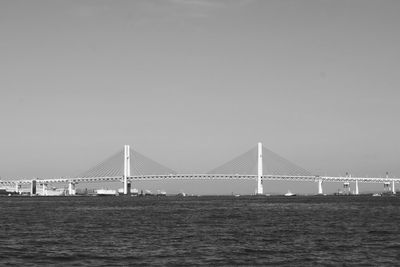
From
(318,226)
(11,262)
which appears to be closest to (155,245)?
(11,262)

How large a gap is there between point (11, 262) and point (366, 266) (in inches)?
579

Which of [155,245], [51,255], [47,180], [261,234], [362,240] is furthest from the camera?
[47,180]

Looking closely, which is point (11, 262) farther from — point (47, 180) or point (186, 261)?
point (47, 180)

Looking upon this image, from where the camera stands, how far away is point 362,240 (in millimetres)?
35406

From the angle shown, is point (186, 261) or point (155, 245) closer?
point (186, 261)

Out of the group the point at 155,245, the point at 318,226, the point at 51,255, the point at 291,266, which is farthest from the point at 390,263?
the point at 318,226

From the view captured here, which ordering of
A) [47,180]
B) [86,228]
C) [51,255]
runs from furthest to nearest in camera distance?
[47,180]
[86,228]
[51,255]

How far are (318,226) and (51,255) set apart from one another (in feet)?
74.1

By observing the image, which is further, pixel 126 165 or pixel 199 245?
pixel 126 165

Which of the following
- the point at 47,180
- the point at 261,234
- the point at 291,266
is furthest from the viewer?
the point at 47,180

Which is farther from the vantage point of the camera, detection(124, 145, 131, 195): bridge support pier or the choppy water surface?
detection(124, 145, 131, 195): bridge support pier

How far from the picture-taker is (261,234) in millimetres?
39031

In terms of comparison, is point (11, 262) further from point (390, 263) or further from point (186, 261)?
point (390, 263)

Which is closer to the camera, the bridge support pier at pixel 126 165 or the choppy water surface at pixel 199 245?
the choppy water surface at pixel 199 245
